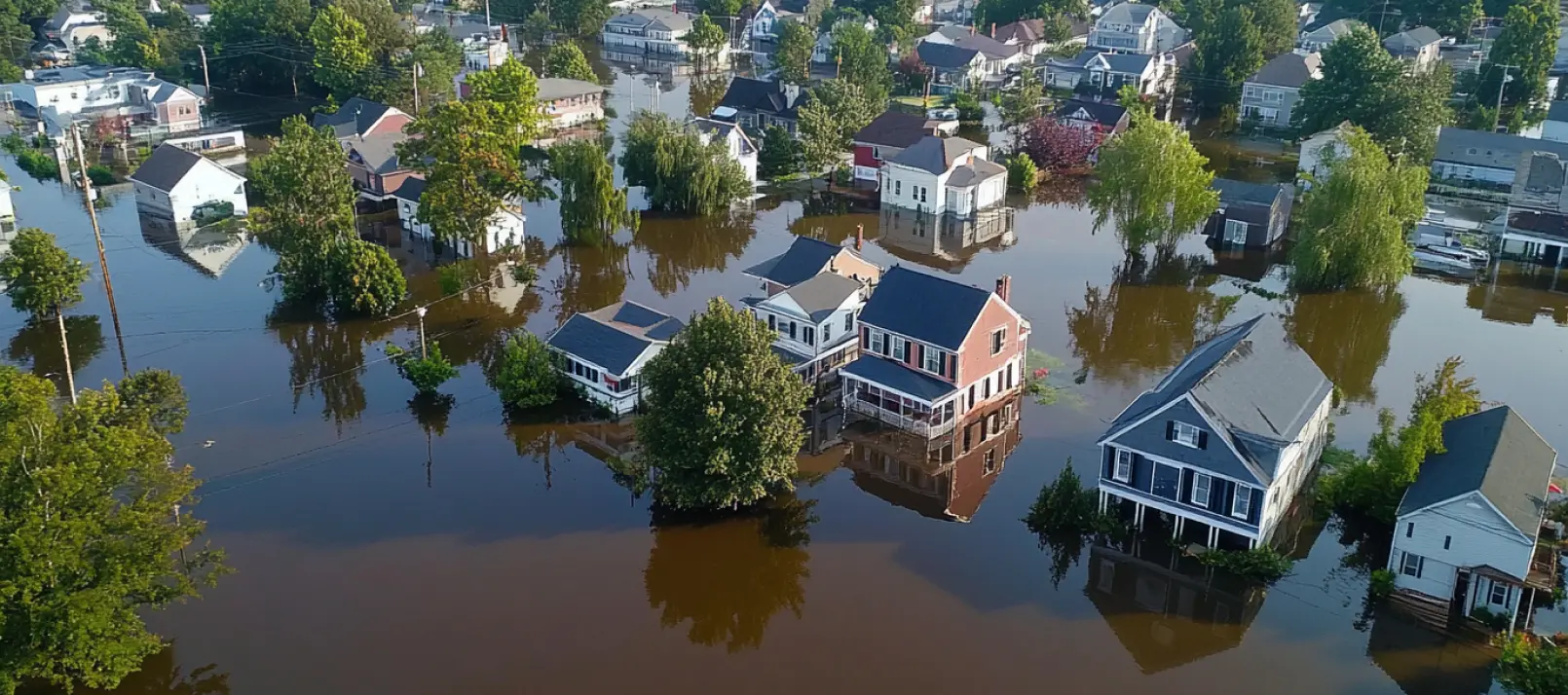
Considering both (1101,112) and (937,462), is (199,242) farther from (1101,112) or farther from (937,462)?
A: (1101,112)

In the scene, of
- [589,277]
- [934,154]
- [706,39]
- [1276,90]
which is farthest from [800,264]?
[706,39]

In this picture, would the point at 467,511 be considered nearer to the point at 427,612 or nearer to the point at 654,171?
the point at 427,612

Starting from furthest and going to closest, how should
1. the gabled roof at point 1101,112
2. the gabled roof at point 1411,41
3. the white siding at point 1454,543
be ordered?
the gabled roof at point 1411,41 < the gabled roof at point 1101,112 < the white siding at point 1454,543

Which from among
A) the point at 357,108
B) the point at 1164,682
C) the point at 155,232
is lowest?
the point at 1164,682

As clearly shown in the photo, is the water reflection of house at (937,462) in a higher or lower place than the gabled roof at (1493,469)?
lower

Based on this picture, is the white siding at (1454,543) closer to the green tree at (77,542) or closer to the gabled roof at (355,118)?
the green tree at (77,542)

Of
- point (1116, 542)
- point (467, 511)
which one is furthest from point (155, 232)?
point (1116, 542)

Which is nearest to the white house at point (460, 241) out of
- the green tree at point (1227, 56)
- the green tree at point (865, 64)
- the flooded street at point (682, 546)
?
the flooded street at point (682, 546)
